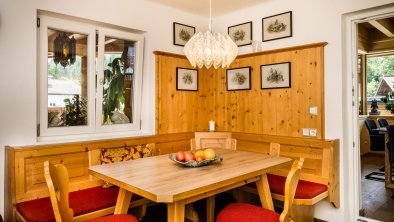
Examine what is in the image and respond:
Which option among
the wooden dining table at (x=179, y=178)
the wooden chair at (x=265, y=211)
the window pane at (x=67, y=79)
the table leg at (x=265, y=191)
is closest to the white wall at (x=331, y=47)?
the wooden dining table at (x=179, y=178)

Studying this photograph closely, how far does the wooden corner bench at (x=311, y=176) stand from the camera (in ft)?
8.71

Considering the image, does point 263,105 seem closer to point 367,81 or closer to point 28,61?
point 28,61

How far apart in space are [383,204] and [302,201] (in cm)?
161

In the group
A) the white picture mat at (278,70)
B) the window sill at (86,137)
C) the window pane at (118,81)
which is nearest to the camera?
the window sill at (86,137)

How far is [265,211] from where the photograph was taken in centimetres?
203

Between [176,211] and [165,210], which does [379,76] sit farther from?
[176,211]

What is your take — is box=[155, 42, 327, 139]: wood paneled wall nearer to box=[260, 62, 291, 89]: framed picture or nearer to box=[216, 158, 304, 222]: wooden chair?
box=[260, 62, 291, 89]: framed picture

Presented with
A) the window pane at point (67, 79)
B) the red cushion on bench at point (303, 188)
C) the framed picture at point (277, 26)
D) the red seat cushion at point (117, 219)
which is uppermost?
the framed picture at point (277, 26)

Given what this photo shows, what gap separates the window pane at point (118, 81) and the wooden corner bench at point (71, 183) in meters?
0.50

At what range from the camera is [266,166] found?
218cm

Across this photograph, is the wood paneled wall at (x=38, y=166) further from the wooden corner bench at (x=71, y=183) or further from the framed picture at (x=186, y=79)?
the framed picture at (x=186, y=79)

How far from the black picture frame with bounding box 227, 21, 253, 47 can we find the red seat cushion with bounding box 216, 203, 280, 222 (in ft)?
7.71

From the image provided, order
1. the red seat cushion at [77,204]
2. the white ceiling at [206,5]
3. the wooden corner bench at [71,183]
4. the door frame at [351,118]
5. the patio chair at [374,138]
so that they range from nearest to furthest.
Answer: the red seat cushion at [77,204] → the wooden corner bench at [71,183] → the door frame at [351,118] → the white ceiling at [206,5] → the patio chair at [374,138]

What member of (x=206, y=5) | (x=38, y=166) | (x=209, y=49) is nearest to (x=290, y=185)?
(x=209, y=49)
